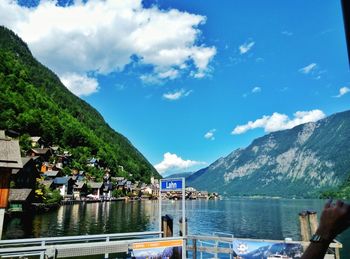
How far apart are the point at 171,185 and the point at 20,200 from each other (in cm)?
5297

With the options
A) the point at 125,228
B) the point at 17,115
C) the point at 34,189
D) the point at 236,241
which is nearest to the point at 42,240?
the point at 236,241

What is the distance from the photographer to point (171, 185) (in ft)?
43.2

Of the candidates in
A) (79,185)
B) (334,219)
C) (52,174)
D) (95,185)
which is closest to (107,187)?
(95,185)

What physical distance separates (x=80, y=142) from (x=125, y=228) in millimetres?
110685

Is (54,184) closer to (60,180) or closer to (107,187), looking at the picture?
(60,180)

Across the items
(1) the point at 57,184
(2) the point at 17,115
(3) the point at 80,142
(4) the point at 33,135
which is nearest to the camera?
(1) the point at 57,184

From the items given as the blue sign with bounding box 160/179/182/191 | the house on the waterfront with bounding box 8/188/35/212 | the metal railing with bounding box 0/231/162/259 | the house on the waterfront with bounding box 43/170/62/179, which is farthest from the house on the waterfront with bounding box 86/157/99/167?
the metal railing with bounding box 0/231/162/259

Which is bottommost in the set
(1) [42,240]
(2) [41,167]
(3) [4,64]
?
(1) [42,240]

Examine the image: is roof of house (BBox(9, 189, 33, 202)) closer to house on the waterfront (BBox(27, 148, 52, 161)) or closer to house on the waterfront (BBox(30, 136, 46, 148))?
house on the waterfront (BBox(27, 148, 52, 161))

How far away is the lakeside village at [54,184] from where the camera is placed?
199ft

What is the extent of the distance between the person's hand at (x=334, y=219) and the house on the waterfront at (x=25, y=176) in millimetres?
66822

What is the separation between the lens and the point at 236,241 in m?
13.1

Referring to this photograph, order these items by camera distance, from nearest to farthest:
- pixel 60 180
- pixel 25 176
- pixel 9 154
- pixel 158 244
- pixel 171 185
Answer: pixel 158 244
pixel 171 185
pixel 9 154
pixel 25 176
pixel 60 180

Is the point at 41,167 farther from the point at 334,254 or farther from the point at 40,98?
the point at 334,254
